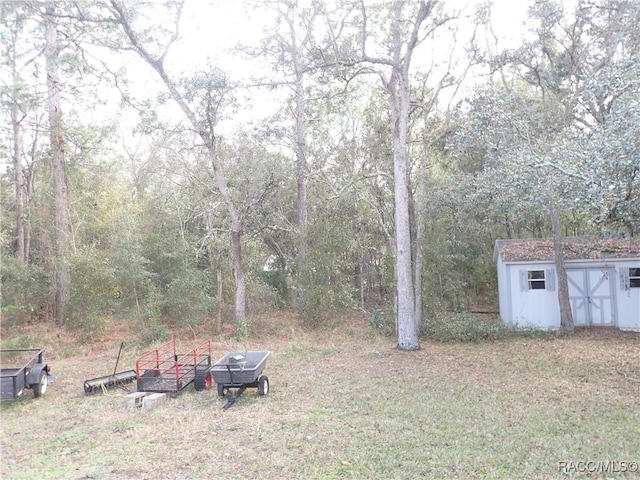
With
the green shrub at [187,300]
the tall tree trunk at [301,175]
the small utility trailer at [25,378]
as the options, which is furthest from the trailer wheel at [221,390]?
the tall tree trunk at [301,175]

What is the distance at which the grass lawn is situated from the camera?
13.0 ft

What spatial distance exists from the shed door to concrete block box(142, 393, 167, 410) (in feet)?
34.1

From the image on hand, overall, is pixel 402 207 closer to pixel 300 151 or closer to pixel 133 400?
pixel 300 151

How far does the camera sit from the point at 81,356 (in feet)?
33.1

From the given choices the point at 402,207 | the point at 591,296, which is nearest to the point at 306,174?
the point at 402,207

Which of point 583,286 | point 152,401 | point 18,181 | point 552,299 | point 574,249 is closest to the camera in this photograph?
point 152,401

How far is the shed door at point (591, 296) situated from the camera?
11617mm

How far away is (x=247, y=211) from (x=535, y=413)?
27.4ft

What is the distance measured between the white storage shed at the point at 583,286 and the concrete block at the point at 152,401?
9097 millimetres

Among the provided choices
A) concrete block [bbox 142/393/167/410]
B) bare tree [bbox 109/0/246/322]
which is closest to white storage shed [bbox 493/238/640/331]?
bare tree [bbox 109/0/246/322]

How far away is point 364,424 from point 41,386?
505 centimetres

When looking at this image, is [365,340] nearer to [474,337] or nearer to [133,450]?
[474,337]

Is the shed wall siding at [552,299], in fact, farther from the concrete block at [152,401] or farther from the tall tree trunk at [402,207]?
the concrete block at [152,401]

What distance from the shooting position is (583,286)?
1177 cm
